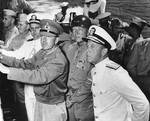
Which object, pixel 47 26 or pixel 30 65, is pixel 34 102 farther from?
pixel 47 26

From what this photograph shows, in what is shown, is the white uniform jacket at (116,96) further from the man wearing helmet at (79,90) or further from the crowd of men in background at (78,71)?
the man wearing helmet at (79,90)

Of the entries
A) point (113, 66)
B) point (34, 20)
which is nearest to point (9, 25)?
point (34, 20)

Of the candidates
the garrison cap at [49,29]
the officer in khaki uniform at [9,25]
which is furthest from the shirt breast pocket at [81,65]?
the officer in khaki uniform at [9,25]

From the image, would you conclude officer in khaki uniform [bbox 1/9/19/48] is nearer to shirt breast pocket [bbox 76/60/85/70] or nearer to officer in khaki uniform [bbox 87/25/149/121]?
shirt breast pocket [bbox 76/60/85/70]

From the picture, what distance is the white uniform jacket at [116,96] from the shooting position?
2840 mm

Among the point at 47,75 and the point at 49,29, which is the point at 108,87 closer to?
the point at 47,75

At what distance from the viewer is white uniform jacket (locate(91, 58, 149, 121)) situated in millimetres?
2840

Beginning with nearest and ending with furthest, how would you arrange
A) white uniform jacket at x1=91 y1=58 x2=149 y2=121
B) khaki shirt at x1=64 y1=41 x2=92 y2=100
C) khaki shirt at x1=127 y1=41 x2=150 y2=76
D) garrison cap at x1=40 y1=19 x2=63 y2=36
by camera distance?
white uniform jacket at x1=91 y1=58 x2=149 y2=121 → garrison cap at x1=40 y1=19 x2=63 y2=36 → khaki shirt at x1=64 y1=41 x2=92 y2=100 → khaki shirt at x1=127 y1=41 x2=150 y2=76

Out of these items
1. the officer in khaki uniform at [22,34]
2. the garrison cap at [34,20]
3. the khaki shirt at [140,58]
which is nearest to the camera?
the garrison cap at [34,20]

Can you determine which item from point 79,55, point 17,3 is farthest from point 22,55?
point 17,3

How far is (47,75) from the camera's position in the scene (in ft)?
11.0

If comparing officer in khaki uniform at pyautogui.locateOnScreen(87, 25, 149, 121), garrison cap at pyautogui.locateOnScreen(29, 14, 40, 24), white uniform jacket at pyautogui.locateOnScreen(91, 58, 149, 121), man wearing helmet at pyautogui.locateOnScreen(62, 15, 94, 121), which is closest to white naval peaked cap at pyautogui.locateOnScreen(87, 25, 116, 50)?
officer in khaki uniform at pyautogui.locateOnScreen(87, 25, 149, 121)

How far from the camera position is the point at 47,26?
3.47 meters

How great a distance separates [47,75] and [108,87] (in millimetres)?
663
